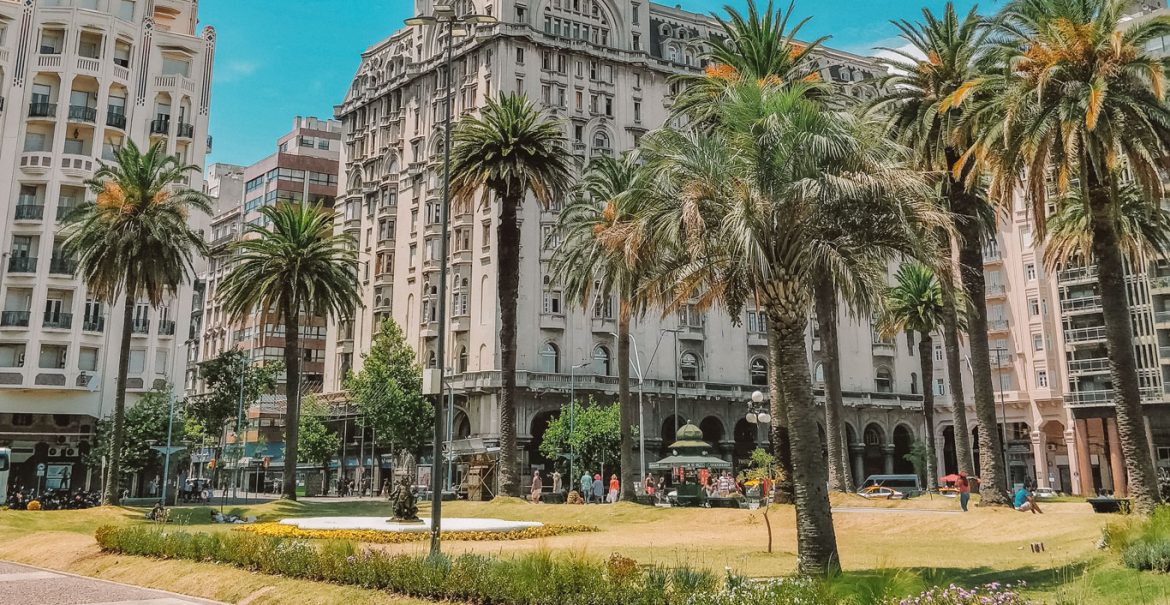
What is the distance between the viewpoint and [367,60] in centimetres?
8931

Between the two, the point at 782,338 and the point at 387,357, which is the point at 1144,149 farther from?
the point at 387,357

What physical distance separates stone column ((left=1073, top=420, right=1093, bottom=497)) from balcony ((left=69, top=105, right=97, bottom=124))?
74603mm

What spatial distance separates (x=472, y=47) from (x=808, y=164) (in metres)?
61.0

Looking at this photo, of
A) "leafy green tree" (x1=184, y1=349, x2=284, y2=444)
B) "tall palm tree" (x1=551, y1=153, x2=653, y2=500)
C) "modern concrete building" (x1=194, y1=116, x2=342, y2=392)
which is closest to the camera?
"tall palm tree" (x1=551, y1=153, x2=653, y2=500)

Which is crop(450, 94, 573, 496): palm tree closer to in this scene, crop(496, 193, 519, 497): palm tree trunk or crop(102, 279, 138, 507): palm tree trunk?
crop(496, 193, 519, 497): palm tree trunk

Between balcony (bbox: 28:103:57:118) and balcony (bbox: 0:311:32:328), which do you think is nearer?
balcony (bbox: 0:311:32:328)

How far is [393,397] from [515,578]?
52.2m

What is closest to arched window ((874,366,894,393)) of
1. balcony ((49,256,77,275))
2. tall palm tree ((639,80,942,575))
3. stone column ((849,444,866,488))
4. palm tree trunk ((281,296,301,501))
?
stone column ((849,444,866,488))

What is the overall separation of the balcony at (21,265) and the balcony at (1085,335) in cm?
7501

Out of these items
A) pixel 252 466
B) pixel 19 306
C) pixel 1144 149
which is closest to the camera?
pixel 1144 149

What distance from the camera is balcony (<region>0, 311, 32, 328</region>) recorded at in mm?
54438

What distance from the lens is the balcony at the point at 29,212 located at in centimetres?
5619

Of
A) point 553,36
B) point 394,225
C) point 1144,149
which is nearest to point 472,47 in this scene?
point 553,36

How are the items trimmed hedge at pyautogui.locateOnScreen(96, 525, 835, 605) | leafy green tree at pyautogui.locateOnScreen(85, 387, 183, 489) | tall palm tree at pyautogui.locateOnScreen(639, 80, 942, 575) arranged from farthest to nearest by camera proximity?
leafy green tree at pyautogui.locateOnScreen(85, 387, 183, 489)
tall palm tree at pyautogui.locateOnScreen(639, 80, 942, 575)
trimmed hedge at pyautogui.locateOnScreen(96, 525, 835, 605)
